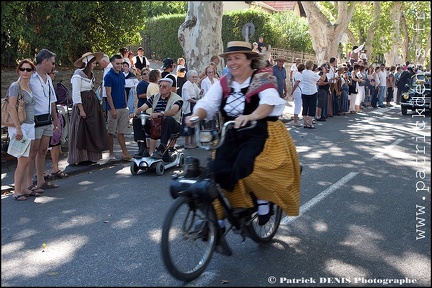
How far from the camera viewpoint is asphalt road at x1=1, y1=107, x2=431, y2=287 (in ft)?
15.1

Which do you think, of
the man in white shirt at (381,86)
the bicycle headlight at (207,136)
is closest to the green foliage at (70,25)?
the bicycle headlight at (207,136)

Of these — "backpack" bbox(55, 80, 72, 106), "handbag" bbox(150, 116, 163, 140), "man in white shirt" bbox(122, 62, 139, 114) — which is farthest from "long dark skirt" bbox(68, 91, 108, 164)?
"man in white shirt" bbox(122, 62, 139, 114)

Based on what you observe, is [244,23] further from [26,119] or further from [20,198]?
[20,198]

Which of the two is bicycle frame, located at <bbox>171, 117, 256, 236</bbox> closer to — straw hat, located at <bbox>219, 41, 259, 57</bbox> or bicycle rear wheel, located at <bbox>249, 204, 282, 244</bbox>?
bicycle rear wheel, located at <bbox>249, 204, 282, 244</bbox>

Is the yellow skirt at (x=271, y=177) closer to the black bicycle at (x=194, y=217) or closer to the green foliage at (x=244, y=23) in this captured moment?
the black bicycle at (x=194, y=217)

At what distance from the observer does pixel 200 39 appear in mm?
13641

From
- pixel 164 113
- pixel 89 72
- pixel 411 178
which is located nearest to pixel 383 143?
pixel 411 178

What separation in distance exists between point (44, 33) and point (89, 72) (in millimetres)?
1476

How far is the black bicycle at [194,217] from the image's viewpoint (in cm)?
428

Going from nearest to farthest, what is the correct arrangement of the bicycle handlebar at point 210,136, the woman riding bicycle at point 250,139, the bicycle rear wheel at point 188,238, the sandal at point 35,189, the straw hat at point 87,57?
the bicycle rear wheel at point 188,238 < the bicycle handlebar at point 210,136 < the woman riding bicycle at point 250,139 < the sandal at point 35,189 < the straw hat at point 87,57

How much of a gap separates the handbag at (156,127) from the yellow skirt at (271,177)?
4.71 metres

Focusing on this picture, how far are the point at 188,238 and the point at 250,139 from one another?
1.05 m

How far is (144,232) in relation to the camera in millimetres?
5922

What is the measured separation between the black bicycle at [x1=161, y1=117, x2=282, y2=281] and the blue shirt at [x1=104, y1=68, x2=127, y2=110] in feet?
18.5
